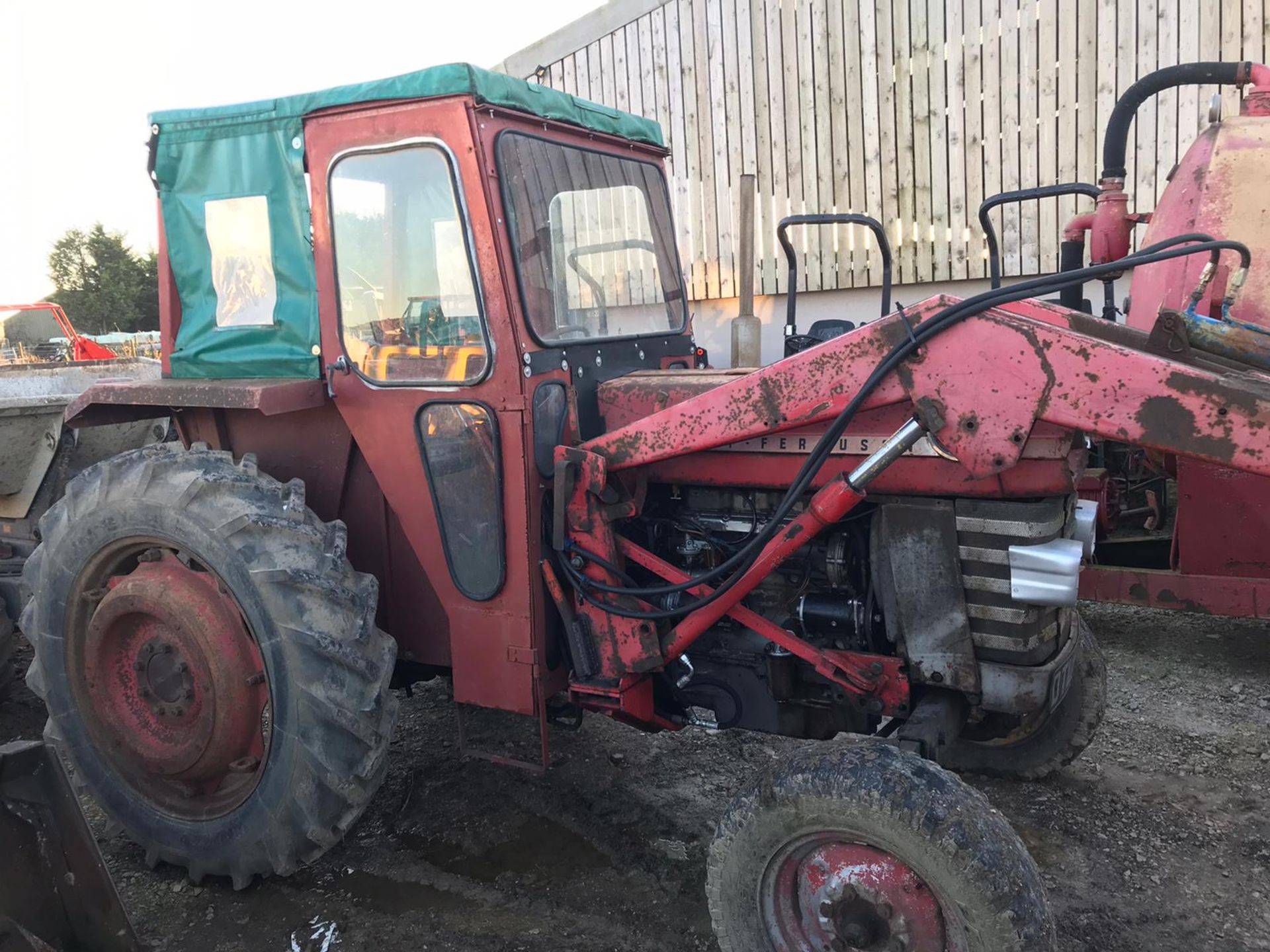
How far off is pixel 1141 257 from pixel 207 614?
2.77 m

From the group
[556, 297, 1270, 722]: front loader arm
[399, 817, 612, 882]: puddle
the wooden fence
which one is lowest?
[399, 817, 612, 882]: puddle

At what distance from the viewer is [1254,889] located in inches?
122

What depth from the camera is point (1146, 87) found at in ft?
11.1

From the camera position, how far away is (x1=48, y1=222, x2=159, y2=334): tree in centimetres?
2619

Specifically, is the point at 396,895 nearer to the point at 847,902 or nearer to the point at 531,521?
the point at 531,521

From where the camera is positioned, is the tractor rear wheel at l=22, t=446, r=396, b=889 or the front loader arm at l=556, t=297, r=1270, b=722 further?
the tractor rear wheel at l=22, t=446, r=396, b=889

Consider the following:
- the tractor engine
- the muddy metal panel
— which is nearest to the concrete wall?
the tractor engine

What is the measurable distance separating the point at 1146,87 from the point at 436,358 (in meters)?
2.54

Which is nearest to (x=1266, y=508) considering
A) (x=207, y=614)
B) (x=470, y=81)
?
(x=470, y=81)

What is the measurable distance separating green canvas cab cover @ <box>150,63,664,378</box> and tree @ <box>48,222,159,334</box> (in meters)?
24.8

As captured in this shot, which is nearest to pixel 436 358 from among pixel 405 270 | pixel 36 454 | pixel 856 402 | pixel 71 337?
pixel 405 270

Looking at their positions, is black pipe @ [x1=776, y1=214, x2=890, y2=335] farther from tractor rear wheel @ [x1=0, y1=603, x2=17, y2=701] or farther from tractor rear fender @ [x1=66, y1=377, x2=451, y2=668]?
tractor rear wheel @ [x1=0, y1=603, x2=17, y2=701]

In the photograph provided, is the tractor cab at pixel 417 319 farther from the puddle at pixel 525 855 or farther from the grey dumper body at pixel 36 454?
the grey dumper body at pixel 36 454

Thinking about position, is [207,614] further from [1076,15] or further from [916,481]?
[1076,15]
